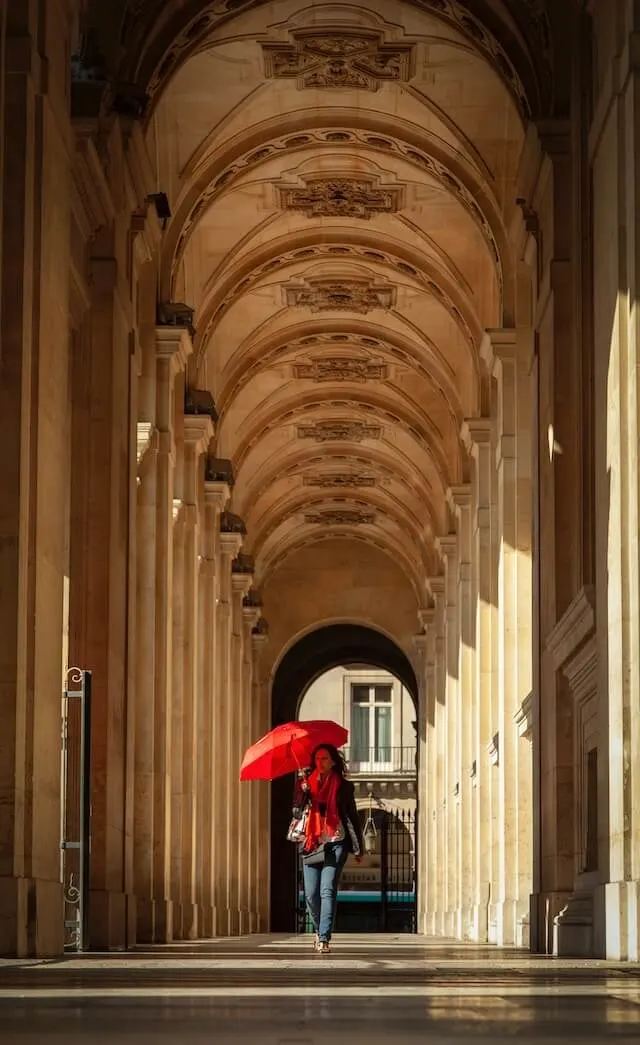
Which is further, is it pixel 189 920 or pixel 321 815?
pixel 189 920

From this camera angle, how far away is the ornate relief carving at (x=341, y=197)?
29156mm

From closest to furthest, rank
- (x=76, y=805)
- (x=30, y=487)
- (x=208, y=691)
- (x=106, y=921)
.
Result: (x=30, y=487) < (x=106, y=921) < (x=76, y=805) < (x=208, y=691)

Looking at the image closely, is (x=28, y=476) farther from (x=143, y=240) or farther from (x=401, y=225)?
(x=401, y=225)

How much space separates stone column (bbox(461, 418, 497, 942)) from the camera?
28719mm

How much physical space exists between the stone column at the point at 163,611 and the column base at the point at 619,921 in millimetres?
10050

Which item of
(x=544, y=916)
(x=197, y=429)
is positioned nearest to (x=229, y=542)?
(x=197, y=429)

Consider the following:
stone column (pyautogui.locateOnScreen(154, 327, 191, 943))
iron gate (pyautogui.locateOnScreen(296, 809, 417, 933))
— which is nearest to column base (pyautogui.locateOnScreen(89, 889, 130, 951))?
stone column (pyautogui.locateOnScreen(154, 327, 191, 943))

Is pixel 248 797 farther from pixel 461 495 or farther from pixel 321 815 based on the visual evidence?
pixel 321 815

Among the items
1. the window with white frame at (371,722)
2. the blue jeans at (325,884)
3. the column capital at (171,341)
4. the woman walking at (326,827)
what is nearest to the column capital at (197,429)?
the column capital at (171,341)

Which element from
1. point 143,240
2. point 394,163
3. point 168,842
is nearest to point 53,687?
point 143,240

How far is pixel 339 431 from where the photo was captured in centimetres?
4322

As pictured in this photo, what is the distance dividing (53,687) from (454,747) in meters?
25.2

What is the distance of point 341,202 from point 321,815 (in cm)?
1721

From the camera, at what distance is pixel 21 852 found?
12930 millimetres
